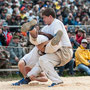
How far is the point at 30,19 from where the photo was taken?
15617 mm

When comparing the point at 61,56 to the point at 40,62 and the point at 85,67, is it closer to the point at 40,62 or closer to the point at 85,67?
the point at 40,62

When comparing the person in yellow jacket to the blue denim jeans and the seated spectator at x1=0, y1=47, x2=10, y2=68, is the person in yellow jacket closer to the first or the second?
the blue denim jeans

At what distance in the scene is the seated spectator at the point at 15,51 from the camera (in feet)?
39.4

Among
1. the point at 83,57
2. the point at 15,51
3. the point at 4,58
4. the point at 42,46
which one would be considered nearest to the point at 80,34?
the point at 83,57

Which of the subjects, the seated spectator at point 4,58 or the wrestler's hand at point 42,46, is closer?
the wrestler's hand at point 42,46

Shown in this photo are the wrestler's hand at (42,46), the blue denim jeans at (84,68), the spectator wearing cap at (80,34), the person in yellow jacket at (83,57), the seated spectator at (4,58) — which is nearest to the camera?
the wrestler's hand at (42,46)

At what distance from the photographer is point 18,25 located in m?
14.5

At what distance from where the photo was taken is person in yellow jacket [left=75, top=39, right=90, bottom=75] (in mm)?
12453

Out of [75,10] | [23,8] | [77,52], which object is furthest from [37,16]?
[77,52]

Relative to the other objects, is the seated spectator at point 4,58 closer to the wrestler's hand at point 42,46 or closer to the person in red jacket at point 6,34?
the person in red jacket at point 6,34

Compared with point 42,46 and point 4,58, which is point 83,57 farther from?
point 42,46

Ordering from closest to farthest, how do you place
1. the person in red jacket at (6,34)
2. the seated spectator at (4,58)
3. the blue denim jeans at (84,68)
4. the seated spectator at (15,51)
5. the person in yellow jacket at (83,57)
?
the seated spectator at (4,58) < the seated spectator at (15,51) < the blue denim jeans at (84,68) < the person in yellow jacket at (83,57) < the person in red jacket at (6,34)

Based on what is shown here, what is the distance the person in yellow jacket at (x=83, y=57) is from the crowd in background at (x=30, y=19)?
0.24 meters

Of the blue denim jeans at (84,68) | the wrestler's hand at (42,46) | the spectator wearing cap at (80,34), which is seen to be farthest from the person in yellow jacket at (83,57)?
the wrestler's hand at (42,46)
